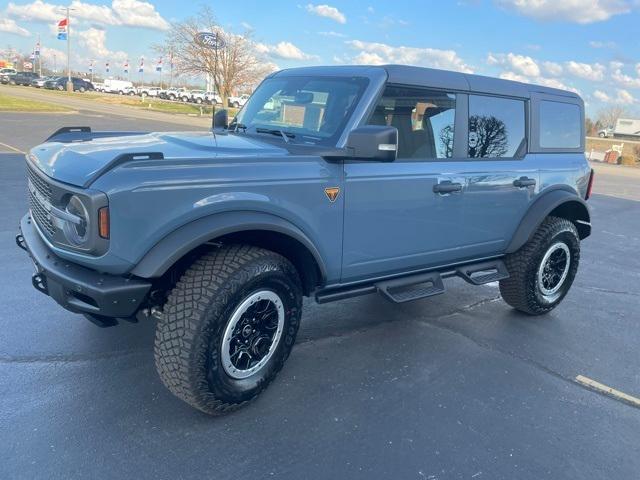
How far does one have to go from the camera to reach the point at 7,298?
15.1ft

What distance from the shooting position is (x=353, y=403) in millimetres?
3387

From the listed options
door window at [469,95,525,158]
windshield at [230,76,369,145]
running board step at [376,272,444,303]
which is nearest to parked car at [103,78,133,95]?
windshield at [230,76,369,145]

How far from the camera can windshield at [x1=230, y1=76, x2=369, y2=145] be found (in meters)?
3.71

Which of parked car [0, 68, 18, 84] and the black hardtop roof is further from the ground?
parked car [0, 68, 18, 84]

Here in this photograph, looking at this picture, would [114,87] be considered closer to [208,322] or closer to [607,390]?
[208,322]

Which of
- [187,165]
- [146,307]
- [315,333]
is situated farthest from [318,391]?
[187,165]

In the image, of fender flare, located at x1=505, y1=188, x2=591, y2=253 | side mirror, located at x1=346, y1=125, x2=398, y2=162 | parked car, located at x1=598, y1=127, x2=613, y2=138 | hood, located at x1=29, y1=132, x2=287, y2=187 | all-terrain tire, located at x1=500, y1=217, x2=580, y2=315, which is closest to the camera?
hood, located at x1=29, y1=132, x2=287, y2=187

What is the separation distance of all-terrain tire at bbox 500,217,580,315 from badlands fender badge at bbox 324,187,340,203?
2.33 m

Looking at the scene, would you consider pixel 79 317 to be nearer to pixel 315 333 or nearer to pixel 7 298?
pixel 7 298

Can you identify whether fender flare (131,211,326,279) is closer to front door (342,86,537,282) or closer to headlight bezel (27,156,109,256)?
headlight bezel (27,156,109,256)

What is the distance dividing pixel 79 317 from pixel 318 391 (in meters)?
2.09

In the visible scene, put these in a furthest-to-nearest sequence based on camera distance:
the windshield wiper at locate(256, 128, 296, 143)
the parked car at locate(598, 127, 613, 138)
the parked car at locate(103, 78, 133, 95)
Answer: the parked car at locate(598, 127, 613, 138)
the parked car at locate(103, 78, 133, 95)
the windshield wiper at locate(256, 128, 296, 143)

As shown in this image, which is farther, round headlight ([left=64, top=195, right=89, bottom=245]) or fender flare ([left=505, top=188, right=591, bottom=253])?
fender flare ([left=505, top=188, right=591, bottom=253])

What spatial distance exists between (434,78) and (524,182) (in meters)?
1.31
